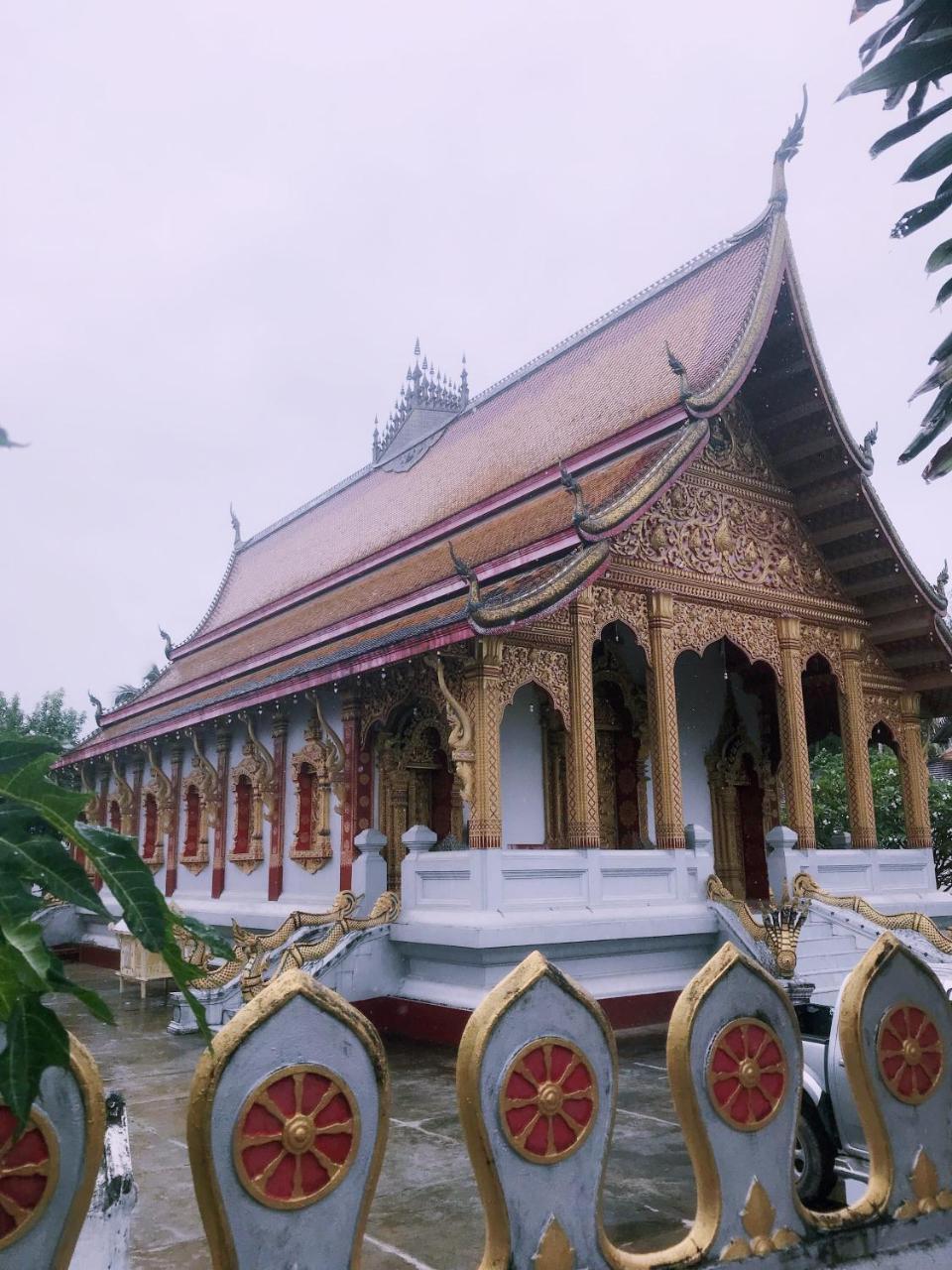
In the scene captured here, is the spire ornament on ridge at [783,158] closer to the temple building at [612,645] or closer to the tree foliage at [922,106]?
the temple building at [612,645]

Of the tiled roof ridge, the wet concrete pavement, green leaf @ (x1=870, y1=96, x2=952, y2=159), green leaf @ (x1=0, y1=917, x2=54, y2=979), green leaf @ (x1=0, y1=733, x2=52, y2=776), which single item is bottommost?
the wet concrete pavement

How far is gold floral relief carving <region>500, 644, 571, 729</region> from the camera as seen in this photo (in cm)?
916

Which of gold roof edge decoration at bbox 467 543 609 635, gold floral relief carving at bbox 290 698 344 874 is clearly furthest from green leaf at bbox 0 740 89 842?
gold floral relief carving at bbox 290 698 344 874

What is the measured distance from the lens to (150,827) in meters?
17.3

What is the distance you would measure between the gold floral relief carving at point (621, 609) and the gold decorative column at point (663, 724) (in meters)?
0.08

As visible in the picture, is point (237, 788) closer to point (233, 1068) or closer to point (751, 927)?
point (751, 927)

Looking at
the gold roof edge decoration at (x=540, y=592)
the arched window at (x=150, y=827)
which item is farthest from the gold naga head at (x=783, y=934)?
the arched window at (x=150, y=827)

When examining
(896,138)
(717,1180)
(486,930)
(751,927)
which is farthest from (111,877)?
(751,927)

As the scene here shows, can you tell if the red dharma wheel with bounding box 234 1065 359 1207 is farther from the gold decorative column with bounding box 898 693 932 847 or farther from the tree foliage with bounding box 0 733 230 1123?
the gold decorative column with bounding box 898 693 932 847

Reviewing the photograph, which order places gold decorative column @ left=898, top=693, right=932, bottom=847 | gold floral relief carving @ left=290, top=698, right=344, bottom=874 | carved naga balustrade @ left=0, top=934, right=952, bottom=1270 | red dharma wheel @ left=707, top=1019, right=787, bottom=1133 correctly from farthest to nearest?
gold decorative column @ left=898, top=693, right=932, bottom=847, gold floral relief carving @ left=290, top=698, right=344, bottom=874, red dharma wheel @ left=707, top=1019, right=787, bottom=1133, carved naga balustrade @ left=0, top=934, right=952, bottom=1270

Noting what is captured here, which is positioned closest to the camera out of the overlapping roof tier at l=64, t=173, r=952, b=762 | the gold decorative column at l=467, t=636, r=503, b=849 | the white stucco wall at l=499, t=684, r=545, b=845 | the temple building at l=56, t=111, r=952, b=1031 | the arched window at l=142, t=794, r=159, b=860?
the gold decorative column at l=467, t=636, r=503, b=849

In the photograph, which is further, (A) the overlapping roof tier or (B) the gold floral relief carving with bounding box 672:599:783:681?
(B) the gold floral relief carving with bounding box 672:599:783:681

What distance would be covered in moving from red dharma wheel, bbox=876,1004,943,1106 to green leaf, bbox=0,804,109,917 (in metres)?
2.53

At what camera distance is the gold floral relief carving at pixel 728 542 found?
10.5m
